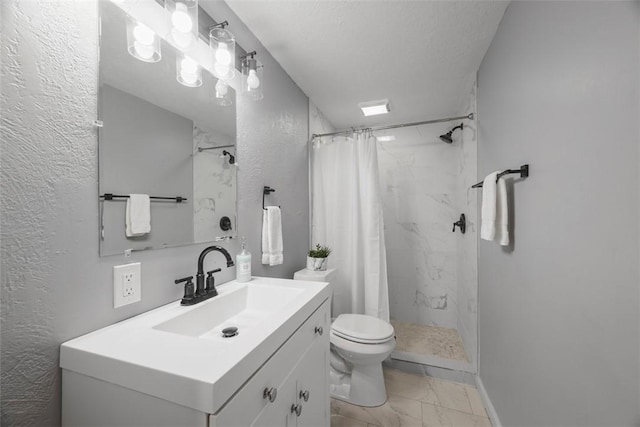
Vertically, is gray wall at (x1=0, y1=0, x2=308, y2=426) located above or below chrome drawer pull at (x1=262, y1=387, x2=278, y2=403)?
above

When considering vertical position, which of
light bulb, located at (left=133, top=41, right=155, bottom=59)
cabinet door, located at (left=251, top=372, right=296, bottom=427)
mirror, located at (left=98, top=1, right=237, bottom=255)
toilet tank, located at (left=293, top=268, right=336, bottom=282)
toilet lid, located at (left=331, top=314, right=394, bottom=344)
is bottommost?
toilet lid, located at (left=331, top=314, right=394, bottom=344)

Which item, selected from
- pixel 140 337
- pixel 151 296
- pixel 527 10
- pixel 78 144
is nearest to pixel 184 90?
pixel 78 144

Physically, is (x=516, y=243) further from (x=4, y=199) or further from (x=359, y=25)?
(x=4, y=199)

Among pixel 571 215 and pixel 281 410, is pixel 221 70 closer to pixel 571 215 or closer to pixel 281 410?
pixel 281 410

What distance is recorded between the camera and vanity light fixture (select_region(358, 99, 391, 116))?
2.41 m

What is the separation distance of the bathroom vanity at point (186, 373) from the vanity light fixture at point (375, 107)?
2102 millimetres

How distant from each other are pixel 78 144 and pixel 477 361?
8.40ft

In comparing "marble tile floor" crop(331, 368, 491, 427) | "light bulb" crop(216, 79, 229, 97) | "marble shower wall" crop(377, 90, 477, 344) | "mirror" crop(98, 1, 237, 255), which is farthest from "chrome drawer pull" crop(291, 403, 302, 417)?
"marble shower wall" crop(377, 90, 477, 344)

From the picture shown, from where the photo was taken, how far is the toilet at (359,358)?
1.63 metres

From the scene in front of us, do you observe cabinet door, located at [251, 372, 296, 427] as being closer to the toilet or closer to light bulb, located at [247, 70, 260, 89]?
the toilet

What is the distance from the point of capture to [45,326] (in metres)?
0.65

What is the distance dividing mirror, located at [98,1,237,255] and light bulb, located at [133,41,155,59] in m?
0.03

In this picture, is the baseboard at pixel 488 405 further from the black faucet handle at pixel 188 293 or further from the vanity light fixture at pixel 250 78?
the vanity light fixture at pixel 250 78

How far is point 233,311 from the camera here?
1.14 m
